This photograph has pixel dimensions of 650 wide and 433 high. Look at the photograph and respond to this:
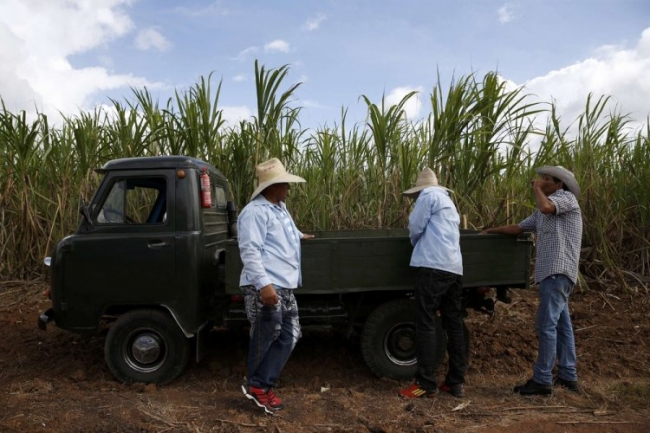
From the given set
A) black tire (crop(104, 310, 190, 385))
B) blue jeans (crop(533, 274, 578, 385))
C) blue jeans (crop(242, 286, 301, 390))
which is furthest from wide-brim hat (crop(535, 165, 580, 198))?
black tire (crop(104, 310, 190, 385))

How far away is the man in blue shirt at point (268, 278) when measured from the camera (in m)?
3.41

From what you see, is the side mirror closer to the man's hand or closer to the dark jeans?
the man's hand

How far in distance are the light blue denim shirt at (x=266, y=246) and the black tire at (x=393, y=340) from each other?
1027 mm

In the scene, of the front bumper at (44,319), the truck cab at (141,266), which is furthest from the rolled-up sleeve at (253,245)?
the front bumper at (44,319)

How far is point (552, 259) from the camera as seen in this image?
402 centimetres

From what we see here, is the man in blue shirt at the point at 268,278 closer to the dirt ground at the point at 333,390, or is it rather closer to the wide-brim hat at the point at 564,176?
the dirt ground at the point at 333,390

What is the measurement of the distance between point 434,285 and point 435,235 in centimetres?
36

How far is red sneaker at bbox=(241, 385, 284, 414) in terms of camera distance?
360cm

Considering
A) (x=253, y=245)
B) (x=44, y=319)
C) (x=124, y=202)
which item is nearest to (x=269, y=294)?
(x=253, y=245)

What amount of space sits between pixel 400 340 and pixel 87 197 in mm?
4541

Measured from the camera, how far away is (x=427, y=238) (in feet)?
13.0

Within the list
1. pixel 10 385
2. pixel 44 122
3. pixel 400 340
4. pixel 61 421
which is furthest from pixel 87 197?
pixel 400 340

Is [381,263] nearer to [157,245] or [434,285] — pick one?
[434,285]

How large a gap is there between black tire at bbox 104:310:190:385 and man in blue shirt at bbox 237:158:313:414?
2.95 feet
